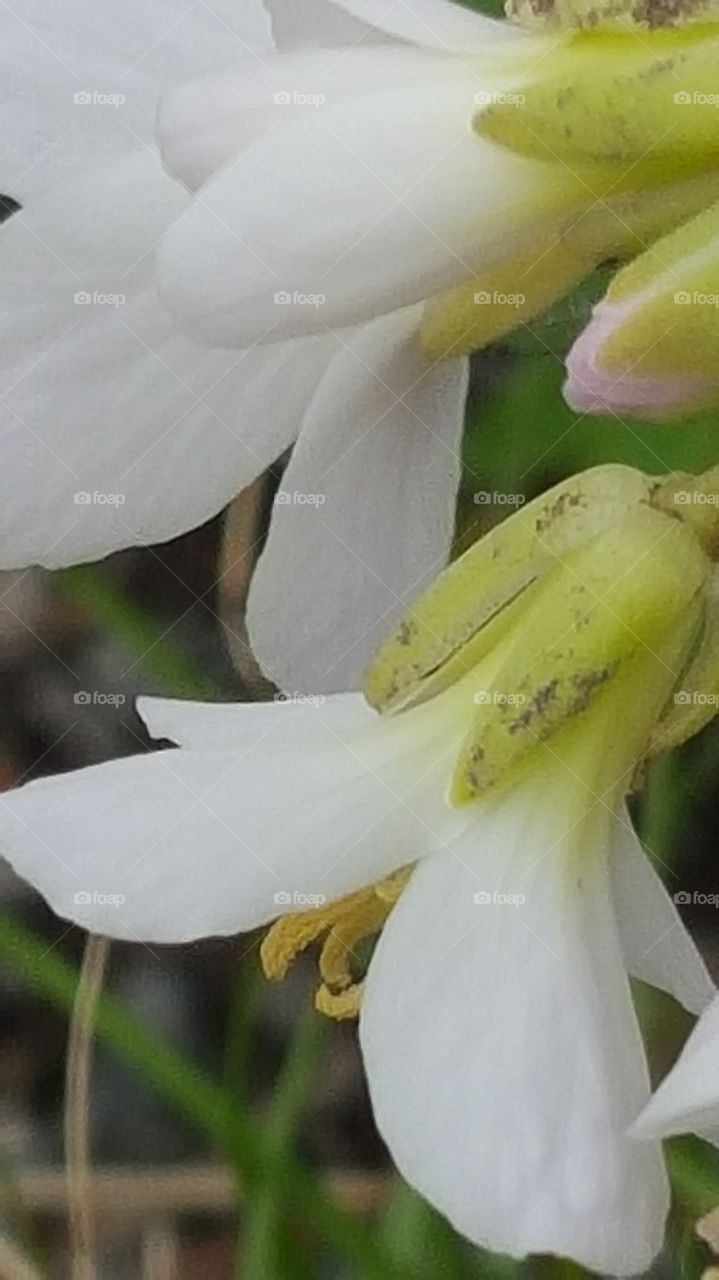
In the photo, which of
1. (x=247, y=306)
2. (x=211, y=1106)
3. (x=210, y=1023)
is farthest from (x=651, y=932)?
(x=210, y=1023)

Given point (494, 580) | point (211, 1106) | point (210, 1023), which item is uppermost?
point (494, 580)

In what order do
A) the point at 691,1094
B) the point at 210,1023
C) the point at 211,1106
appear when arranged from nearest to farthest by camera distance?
the point at 691,1094 → the point at 211,1106 → the point at 210,1023

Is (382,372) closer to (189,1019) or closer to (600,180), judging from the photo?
(600,180)

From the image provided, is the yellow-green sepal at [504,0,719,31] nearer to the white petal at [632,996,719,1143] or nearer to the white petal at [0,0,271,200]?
the white petal at [0,0,271,200]

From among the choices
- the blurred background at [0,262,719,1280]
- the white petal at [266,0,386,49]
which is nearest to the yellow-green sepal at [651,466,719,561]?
the white petal at [266,0,386,49]

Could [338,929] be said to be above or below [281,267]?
below

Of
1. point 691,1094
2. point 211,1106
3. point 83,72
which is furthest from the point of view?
point 211,1106

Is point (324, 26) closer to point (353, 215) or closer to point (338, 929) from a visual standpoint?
point (353, 215)

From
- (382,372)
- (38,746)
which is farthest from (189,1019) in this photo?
(382,372)
